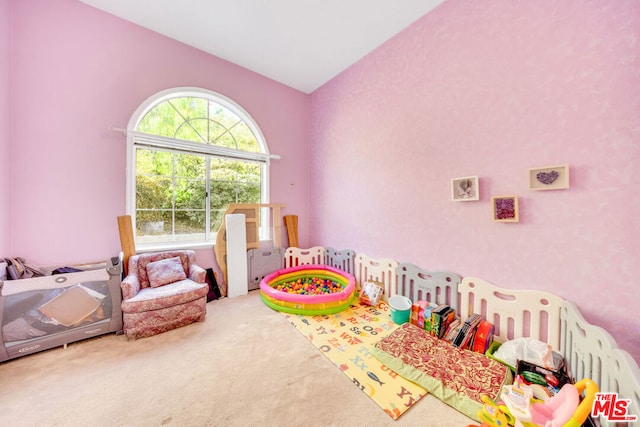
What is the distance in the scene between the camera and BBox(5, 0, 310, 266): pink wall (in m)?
2.15

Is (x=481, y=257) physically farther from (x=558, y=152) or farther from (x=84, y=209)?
(x=84, y=209)

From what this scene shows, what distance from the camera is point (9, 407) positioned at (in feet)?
4.57

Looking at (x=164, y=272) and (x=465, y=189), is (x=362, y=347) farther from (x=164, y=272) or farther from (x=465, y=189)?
(x=164, y=272)

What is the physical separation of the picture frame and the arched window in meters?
3.22

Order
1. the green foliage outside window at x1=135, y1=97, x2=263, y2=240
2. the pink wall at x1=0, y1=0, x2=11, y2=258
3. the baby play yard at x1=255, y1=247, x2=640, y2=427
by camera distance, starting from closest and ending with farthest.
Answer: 1. the baby play yard at x1=255, y1=247, x2=640, y2=427
2. the pink wall at x1=0, y1=0, x2=11, y2=258
3. the green foliage outside window at x1=135, y1=97, x2=263, y2=240

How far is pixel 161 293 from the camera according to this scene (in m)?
2.25

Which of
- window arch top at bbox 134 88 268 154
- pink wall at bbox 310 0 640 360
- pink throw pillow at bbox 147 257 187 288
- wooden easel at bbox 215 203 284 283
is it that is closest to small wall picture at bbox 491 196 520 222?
pink wall at bbox 310 0 640 360

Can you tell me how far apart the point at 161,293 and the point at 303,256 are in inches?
79.9

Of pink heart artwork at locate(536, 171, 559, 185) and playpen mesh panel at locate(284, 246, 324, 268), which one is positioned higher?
pink heart artwork at locate(536, 171, 559, 185)

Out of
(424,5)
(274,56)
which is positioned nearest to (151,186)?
(274,56)

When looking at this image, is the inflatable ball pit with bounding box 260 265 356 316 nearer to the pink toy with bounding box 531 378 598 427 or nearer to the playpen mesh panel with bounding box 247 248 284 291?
the playpen mesh panel with bounding box 247 248 284 291

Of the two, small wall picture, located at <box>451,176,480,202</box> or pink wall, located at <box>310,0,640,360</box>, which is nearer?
pink wall, located at <box>310,0,640,360</box>

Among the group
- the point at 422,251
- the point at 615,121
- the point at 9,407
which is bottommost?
the point at 9,407

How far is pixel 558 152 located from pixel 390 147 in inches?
58.8
